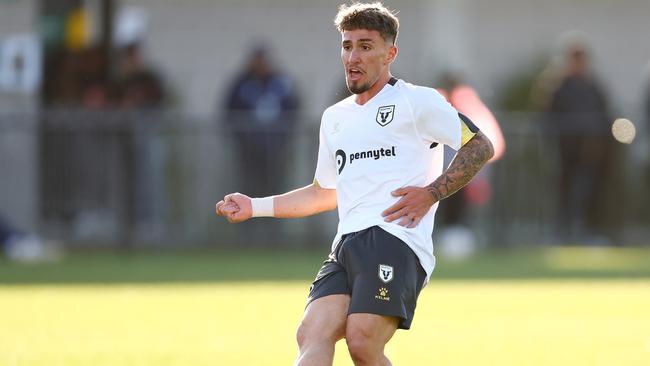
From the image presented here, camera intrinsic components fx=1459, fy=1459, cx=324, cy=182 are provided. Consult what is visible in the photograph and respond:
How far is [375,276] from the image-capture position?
6828 millimetres

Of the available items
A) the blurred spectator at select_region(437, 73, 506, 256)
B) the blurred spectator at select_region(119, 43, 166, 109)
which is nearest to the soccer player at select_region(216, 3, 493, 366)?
the blurred spectator at select_region(437, 73, 506, 256)

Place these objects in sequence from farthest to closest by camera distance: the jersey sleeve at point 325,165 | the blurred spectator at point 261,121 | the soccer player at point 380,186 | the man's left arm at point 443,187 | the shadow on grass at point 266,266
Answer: the blurred spectator at point 261,121 → the shadow on grass at point 266,266 → the jersey sleeve at point 325,165 → the man's left arm at point 443,187 → the soccer player at point 380,186

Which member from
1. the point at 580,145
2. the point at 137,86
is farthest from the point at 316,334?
the point at 580,145

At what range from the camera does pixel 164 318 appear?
38.9ft

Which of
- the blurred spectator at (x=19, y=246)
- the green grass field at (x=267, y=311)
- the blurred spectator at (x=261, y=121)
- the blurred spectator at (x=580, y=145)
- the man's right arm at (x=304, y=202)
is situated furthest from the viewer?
the blurred spectator at (x=580, y=145)

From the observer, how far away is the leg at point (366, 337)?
6723 mm

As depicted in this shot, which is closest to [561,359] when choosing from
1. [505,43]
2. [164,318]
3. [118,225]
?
[164,318]

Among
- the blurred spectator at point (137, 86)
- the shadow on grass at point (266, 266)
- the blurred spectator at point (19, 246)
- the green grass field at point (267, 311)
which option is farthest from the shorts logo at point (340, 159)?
the blurred spectator at point (137, 86)

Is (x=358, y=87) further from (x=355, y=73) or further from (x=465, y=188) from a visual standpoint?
(x=465, y=188)

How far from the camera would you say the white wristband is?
7.52 meters

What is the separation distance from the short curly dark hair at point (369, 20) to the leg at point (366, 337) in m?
1.39

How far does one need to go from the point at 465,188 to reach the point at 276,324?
8124 millimetres

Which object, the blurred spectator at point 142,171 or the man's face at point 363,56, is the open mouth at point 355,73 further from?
the blurred spectator at point 142,171

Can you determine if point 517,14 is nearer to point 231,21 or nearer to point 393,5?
point 393,5
